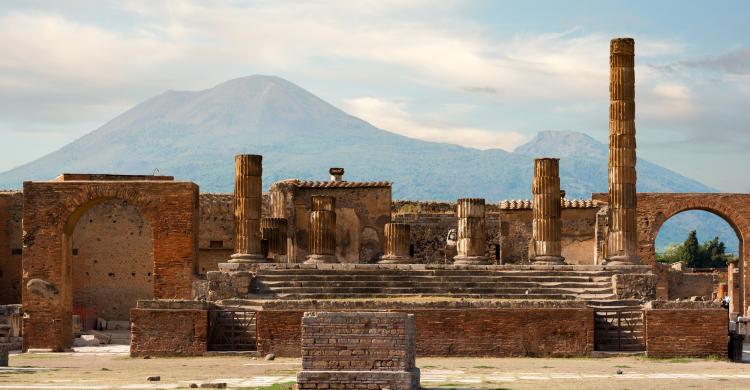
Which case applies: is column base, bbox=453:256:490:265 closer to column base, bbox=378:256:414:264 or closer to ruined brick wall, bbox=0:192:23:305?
column base, bbox=378:256:414:264

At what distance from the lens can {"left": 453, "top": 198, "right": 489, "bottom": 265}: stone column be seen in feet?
109

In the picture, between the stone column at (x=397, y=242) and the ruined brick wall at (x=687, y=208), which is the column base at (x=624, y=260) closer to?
the stone column at (x=397, y=242)

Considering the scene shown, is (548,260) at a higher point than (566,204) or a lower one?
lower

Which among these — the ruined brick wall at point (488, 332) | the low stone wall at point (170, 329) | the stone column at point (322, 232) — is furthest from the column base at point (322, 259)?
the ruined brick wall at point (488, 332)

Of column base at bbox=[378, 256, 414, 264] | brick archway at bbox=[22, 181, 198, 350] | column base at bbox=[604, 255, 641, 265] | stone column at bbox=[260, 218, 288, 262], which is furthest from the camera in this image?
stone column at bbox=[260, 218, 288, 262]

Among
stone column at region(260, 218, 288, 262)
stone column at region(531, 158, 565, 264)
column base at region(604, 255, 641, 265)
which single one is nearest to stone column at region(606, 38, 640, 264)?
column base at region(604, 255, 641, 265)

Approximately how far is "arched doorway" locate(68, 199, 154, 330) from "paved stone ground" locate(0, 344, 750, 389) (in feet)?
46.4

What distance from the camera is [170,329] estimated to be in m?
26.7

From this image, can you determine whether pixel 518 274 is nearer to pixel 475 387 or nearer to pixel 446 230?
pixel 475 387

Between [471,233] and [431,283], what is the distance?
14.5ft

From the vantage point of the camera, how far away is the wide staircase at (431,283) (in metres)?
29.0

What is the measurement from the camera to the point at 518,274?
3003cm

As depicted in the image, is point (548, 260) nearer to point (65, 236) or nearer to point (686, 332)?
point (686, 332)

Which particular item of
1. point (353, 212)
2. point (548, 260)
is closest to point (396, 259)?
point (548, 260)
